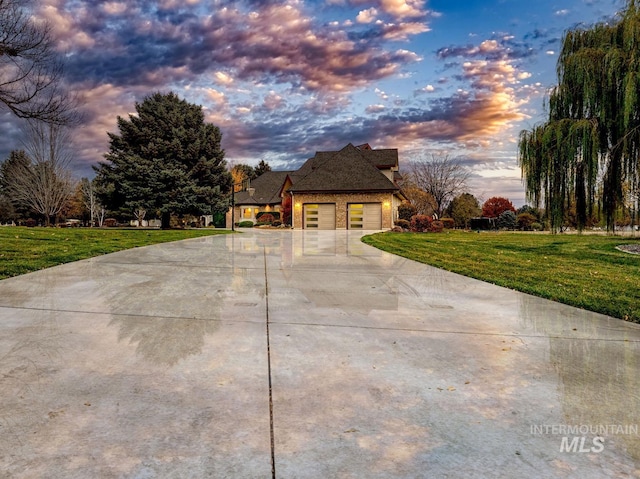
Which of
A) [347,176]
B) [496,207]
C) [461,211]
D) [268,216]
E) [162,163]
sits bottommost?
[268,216]

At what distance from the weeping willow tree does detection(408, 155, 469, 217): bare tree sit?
27.1 metres

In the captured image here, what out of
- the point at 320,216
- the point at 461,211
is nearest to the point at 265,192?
the point at 320,216

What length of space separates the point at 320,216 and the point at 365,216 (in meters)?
3.63

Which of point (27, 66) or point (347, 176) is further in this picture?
point (347, 176)

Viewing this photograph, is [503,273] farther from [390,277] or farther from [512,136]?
[512,136]

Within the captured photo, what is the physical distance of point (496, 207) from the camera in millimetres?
51969

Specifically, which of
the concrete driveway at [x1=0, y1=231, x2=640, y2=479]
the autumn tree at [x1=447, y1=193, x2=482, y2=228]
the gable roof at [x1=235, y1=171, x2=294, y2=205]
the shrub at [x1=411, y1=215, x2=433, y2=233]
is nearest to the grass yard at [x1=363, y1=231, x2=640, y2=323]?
the concrete driveway at [x1=0, y1=231, x2=640, y2=479]

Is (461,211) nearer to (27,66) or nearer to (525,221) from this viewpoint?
(525,221)

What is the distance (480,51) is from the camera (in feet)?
53.6

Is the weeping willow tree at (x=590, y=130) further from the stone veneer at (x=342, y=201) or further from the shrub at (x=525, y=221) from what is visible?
the shrub at (x=525, y=221)

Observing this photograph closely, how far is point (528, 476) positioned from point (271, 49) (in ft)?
61.9

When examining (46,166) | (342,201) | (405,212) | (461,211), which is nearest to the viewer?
(46,166)

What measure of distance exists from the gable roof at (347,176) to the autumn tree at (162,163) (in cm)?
774

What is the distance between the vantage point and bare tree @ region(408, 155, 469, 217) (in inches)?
1534
